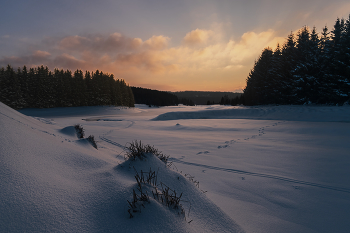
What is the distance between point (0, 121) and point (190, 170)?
412cm

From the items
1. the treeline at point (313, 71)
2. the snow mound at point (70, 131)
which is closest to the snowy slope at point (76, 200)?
the snow mound at point (70, 131)

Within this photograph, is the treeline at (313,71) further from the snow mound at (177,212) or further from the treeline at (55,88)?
the treeline at (55,88)

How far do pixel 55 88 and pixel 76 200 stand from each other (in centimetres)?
4736

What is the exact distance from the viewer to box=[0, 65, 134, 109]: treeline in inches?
1364

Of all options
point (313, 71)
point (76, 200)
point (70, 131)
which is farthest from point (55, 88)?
point (313, 71)

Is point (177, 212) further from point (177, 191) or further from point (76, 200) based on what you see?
point (76, 200)

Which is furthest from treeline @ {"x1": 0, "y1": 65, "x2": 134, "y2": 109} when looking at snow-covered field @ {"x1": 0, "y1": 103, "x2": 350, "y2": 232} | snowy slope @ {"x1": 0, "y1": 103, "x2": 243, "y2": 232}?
snowy slope @ {"x1": 0, "y1": 103, "x2": 243, "y2": 232}

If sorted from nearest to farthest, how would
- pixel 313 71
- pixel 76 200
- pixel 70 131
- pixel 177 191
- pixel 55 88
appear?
1. pixel 76 200
2. pixel 177 191
3. pixel 70 131
4. pixel 313 71
5. pixel 55 88

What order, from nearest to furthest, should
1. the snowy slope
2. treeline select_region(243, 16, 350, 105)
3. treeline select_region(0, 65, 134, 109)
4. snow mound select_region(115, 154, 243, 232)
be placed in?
the snowy slope → snow mound select_region(115, 154, 243, 232) → treeline select_region(243, 16, 350, 105) → treeline select_region(0, 65, 134, 109)

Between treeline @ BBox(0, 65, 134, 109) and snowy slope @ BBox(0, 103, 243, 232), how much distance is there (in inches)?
1754

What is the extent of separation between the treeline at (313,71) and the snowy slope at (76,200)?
79.8 ft

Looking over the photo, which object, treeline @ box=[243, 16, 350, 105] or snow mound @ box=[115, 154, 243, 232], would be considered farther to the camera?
treeline @ box=[243, 16, 350, 105]

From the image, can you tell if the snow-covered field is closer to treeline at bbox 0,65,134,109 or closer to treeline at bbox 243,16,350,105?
treeline at bbox 243,16,350,105

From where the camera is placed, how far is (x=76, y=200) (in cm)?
169
